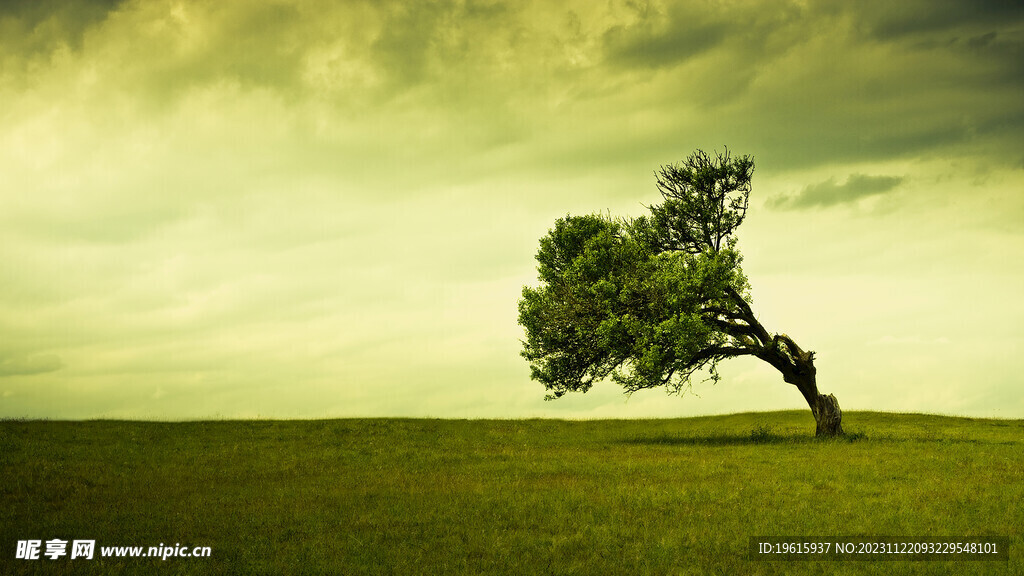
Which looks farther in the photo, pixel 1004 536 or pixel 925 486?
pixel 925 486

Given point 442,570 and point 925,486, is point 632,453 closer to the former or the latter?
point 925,486

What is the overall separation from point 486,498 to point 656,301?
19254 millimetres

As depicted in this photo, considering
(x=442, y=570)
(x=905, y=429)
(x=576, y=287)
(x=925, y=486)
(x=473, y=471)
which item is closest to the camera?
(x=442, y=570)

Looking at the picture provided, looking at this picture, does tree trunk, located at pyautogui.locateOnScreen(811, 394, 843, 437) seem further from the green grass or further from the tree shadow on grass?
the green grass

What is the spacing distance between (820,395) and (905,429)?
11253 millimetres

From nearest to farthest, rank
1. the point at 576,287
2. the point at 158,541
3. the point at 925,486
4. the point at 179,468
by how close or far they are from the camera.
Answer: the point at 158,541 → the point at 925,486 → the point at 179,468 → the point at 576,287

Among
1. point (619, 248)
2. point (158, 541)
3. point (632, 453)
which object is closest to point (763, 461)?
point (632, 453)

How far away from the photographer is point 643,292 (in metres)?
37.2

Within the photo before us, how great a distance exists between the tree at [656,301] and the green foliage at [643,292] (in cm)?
6

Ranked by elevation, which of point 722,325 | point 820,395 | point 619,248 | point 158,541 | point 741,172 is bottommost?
point 158,541

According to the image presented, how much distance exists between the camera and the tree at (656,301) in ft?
118

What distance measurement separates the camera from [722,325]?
3912cm

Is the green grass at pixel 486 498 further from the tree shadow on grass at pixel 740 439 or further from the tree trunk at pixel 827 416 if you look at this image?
the tree trunk at pixel 827 416

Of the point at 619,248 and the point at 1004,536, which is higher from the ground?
the point at 619,248
